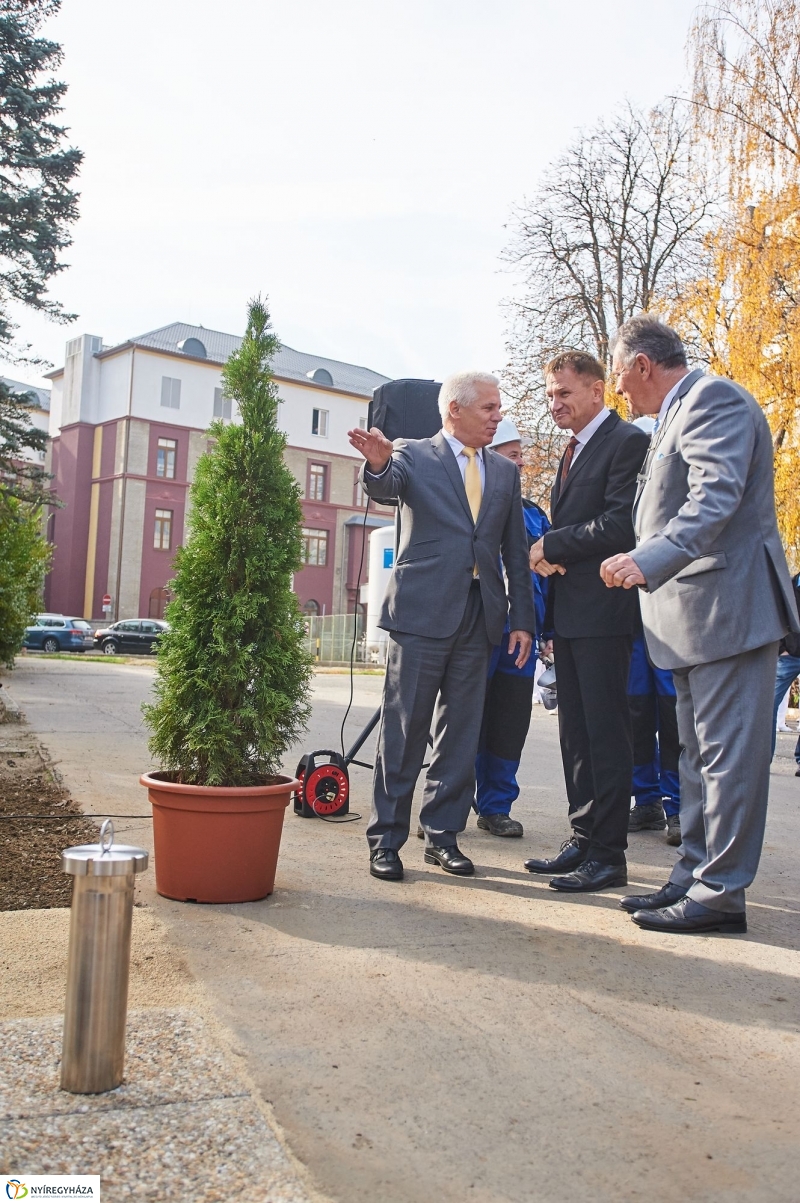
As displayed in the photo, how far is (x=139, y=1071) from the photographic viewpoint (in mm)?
2227

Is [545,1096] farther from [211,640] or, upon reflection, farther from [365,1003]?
[211,640]

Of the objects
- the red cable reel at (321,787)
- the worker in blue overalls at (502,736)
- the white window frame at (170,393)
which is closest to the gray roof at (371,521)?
the white window frame at (170,393)

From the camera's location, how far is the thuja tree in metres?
3.80

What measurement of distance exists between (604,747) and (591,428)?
141 centimetres

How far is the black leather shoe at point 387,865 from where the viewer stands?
421 centimetres

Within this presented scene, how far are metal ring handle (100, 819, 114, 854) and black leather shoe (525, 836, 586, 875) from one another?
252cm

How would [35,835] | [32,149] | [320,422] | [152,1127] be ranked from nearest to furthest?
[152,1127], [35,835], [32,149], [320,422]

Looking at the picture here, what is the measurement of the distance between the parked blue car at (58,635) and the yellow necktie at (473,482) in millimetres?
38728

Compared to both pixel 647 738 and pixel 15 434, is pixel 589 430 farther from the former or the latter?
pixel 15 434

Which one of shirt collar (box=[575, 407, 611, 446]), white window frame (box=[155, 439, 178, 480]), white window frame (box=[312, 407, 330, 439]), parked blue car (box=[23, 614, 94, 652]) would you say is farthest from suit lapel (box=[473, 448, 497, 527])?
white window frame (box=[312, 407, 330, 439])

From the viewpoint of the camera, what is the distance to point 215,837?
366cm

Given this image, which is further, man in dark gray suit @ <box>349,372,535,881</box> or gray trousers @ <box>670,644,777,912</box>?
man in dark gray suit @ <box>349,372,535,881</box>

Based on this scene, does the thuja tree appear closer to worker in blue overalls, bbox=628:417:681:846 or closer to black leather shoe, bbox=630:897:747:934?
black leather shoe, bbox=630:897:747:934

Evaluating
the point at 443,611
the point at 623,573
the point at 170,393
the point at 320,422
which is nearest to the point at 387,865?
the point at 443,611
